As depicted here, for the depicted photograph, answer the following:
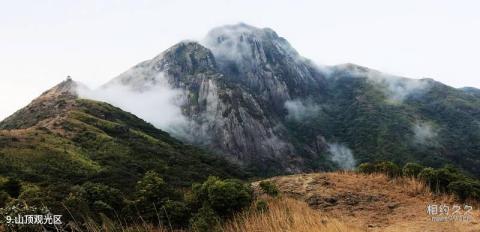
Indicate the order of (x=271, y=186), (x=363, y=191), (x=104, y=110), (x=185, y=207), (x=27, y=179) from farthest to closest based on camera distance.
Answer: (x=104, y=110), (x=27, y=179), (x=363, y=191), (x=271, y=186), (x=185, y=207)

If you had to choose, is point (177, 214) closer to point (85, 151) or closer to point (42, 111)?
point (85, 151)

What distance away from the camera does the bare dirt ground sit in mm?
12578

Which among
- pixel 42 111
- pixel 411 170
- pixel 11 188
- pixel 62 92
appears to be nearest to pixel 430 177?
pixel 411 170

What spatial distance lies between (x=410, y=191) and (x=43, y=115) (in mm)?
133390

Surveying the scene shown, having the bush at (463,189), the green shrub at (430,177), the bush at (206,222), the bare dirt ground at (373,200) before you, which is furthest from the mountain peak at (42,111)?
the bush at (463,189)

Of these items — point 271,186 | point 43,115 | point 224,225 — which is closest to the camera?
point 224,225

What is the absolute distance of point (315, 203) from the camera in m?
17.4

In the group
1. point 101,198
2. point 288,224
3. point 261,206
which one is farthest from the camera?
point 101,198

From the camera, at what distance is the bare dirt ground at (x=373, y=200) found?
495 inches

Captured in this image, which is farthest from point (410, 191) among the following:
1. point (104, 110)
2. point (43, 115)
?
point (104, 110)

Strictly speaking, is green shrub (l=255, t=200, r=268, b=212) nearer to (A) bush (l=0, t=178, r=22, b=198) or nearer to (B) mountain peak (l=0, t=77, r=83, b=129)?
(A) bush (l=0, t=178, r=22, b=198)

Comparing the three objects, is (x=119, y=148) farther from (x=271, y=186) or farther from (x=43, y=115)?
(x=271, y=186)

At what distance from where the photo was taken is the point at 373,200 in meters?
17.1

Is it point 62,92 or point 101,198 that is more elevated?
point 62,92
